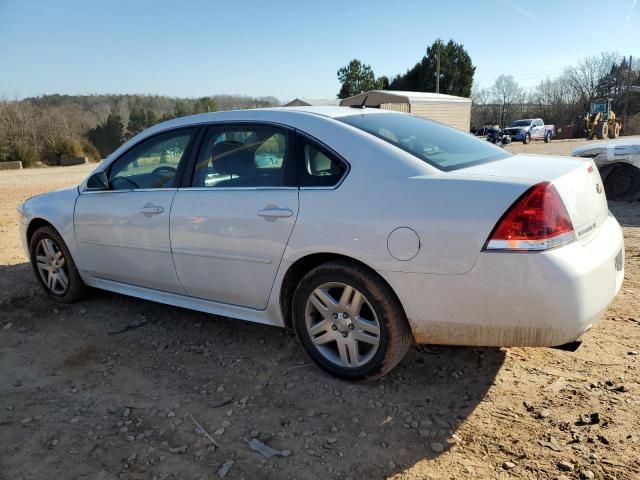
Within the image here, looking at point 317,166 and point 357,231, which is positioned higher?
point 317,166

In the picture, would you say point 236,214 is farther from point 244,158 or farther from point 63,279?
point 63,279

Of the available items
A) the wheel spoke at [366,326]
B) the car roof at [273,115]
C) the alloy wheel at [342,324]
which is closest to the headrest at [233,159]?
the car roof at [273,115]

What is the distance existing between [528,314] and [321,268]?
1.12 metres

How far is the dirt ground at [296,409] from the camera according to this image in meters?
2.28

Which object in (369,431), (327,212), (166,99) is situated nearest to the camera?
(369,431)

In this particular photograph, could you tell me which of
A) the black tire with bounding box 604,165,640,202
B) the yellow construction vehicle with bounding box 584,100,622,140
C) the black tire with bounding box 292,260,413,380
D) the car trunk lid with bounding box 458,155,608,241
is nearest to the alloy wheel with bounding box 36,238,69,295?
the black tire with bounding box 292,260,413,380

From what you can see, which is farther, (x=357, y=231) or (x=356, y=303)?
(x=356, y=303)

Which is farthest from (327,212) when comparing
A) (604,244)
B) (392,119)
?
(604,244)

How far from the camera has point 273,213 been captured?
9.59 ft

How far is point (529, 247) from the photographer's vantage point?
2.25m

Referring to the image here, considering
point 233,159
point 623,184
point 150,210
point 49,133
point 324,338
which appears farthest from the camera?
point 49,133

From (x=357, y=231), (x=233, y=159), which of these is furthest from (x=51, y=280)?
(x=357, y=231)

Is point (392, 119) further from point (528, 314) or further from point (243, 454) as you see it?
point (243, 454)

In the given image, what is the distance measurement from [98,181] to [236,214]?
1598 mm
